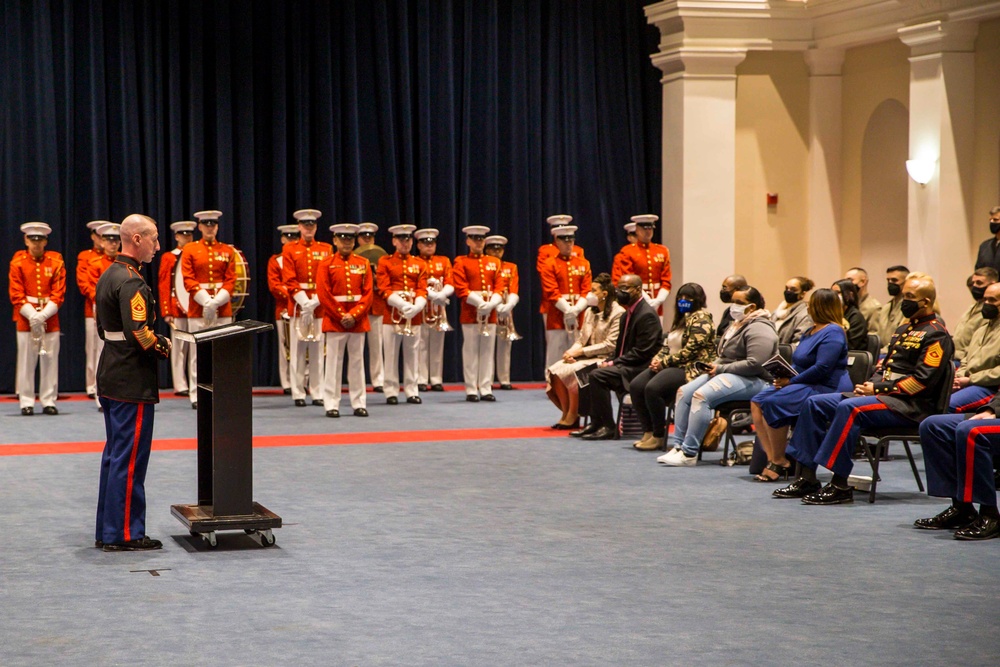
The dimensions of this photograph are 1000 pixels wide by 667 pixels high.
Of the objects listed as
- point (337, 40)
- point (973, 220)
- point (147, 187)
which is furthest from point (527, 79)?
point (973, 220)

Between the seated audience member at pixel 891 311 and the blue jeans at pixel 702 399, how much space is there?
7.73 ft

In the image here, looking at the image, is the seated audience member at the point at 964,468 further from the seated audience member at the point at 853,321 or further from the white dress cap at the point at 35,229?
the white dress cap at the point at 35,229

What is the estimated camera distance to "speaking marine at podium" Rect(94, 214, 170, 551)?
6.06m

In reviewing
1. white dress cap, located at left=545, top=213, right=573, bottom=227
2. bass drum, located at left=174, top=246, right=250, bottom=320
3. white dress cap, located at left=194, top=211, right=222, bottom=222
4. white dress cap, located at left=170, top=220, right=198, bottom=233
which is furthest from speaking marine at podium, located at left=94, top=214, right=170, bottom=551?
white dress cap, located at left=545, top=213, right=573, bottom=227

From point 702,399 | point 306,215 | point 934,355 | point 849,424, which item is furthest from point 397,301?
point 934,355

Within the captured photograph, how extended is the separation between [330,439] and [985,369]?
191 inches

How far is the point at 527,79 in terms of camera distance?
600 inches

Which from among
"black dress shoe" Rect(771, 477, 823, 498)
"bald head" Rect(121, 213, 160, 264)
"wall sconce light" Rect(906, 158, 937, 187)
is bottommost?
"black dress shoe" Rect(771, 477, 823, 498)

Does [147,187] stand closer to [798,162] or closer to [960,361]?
[798,162]

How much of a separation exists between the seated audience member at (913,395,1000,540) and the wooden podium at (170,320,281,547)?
3.16 meters

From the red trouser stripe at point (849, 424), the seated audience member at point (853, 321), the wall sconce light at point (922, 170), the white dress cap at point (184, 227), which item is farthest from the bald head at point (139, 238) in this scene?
the wall sconce light at point (922, 170)

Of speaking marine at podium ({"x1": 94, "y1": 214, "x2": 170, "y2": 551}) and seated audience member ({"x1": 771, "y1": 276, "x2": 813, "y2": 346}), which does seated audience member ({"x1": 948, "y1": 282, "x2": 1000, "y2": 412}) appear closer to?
seated audience member ({"x1": 771, "y1": 276, "x2": 813, "y2": 346})

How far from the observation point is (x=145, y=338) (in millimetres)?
6031

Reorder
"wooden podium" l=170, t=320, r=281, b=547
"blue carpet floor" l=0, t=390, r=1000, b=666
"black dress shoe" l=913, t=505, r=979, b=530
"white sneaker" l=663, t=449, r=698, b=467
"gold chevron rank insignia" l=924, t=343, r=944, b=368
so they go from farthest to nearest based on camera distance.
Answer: "white sneaker" l=663, t=449, r=698, b=467 < "gold chevron rank insignia" l=924, t=343, r=944, b=368 < "black dress shoe" l=913, t=505, r=979, b=530 < "wooden podium" l=170, t=320, r=281, b=547 < "blue carpet floor" l=0, t=390, r=1000, b=666
